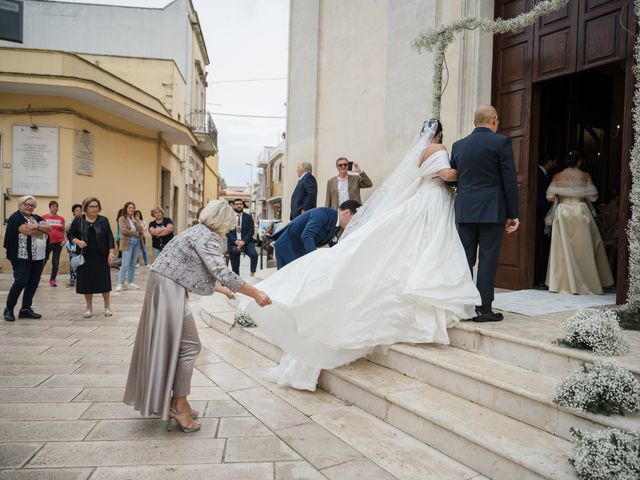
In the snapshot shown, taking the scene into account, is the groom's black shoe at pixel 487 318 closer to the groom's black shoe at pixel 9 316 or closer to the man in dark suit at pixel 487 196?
the man in dark suit at pixel 487 196

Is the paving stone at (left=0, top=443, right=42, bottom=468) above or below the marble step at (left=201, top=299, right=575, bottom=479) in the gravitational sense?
below

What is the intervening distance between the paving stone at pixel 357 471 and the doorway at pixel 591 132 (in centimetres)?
457

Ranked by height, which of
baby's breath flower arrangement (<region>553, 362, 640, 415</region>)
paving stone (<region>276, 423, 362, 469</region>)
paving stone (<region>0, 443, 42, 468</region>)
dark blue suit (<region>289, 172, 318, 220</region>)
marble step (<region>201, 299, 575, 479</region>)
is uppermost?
dark blue suit (<region>289, 172, 318, 220</region>)

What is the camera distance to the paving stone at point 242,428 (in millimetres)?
3346

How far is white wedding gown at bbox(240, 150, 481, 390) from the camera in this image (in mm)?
Result: 3900

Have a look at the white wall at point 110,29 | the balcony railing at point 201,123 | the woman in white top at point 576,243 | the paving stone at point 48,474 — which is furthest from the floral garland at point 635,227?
the balcony railing at point 201,123

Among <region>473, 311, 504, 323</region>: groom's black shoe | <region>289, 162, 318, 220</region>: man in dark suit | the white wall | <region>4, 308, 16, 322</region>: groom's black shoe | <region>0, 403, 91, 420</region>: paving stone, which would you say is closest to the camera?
<region>0, 403, 91, 420</region>: paving stone

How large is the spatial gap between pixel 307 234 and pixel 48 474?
2.99 meters

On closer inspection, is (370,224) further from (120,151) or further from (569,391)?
(120,151)

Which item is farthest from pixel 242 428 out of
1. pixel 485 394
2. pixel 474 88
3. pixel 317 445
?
pixel 474 88

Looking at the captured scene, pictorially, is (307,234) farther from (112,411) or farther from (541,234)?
(541,234)

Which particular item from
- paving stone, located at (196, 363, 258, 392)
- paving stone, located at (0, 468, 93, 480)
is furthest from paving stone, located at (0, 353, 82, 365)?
paving stone, located at (0, 468, 93, 480)

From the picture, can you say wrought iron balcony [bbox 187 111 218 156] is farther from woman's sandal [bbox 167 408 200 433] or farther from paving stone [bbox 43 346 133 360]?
woman's sandal [bbox 167 408 200 433]

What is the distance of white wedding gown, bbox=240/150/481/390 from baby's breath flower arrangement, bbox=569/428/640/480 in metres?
1.67
